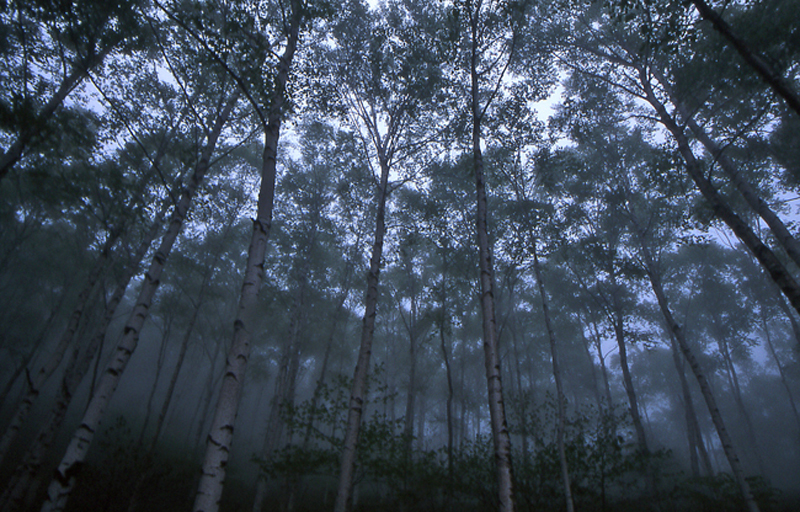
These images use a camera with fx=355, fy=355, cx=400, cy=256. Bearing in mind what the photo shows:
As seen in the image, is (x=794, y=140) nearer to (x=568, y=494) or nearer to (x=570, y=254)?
(x=570, y=254)

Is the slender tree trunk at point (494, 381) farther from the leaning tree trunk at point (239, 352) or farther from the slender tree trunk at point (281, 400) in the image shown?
the slender tree trunk at point (281, 400)

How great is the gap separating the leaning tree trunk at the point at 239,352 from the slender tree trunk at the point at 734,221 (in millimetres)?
7948

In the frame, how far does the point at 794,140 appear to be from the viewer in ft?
37.2

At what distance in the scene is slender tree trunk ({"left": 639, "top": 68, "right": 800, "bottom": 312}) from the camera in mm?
5887

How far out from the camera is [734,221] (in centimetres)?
717

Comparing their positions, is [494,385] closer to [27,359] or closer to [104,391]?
[104,391]

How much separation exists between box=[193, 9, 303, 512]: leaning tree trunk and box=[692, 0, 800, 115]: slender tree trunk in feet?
22.9

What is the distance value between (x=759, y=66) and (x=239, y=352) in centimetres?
832

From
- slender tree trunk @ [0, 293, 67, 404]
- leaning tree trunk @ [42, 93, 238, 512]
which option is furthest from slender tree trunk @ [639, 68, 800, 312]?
slender tree trunk @ [0, 293, 67, 404]

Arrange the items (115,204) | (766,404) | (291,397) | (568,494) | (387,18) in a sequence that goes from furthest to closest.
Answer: (766,404)
(291,397)
(387,18)
(115,204)
(568,494)

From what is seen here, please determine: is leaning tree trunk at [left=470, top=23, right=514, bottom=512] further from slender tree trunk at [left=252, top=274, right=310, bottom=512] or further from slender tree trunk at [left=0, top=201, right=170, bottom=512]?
slender tree trunk at [left=0, top=201, right=170, bottom=512]

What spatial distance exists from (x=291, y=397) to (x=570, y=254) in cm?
1413

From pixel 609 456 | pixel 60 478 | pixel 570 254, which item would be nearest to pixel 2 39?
pixel 60 478

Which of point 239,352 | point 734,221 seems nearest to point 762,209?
point 734,221
